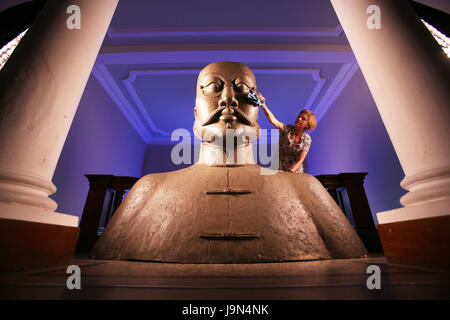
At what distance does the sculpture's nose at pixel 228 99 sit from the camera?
6.36ft

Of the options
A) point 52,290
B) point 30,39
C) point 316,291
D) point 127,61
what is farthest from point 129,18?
point 316,291

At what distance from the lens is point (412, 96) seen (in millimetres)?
1300

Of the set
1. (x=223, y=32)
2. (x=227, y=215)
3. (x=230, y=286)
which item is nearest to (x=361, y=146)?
(x=223, y=32)

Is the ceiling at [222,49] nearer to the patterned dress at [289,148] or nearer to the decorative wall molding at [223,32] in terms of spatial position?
the decorative wall molding at [223,32]

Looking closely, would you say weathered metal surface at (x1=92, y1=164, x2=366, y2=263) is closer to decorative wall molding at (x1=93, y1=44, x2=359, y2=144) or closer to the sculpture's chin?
the sculpture's chin

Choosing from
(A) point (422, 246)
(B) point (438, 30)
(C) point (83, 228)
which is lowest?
(A) point (422, 246)

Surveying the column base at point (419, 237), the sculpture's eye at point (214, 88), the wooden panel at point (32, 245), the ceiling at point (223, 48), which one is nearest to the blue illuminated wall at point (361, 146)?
the ceiling at point (223, 48)

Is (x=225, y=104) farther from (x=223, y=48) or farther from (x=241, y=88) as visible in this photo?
(x=223, y=48)

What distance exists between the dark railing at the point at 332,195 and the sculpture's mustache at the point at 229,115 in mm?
2127

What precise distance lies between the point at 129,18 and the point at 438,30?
16.1 feet

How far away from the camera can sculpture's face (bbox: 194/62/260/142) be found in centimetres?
194

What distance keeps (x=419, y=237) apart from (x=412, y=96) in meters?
0.81

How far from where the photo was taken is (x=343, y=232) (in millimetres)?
1534
